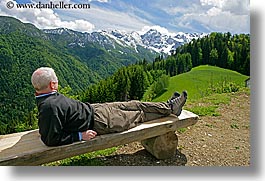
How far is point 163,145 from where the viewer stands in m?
2.92

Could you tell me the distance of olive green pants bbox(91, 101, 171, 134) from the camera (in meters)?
2.56

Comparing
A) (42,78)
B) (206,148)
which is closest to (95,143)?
(42,78)

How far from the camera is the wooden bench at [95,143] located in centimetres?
226

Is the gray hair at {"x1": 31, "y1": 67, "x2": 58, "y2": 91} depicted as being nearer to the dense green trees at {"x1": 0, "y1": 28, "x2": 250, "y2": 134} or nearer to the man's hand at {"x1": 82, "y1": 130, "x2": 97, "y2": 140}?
the man's hand at {"x1": 82, "y1": 130, "x2": 97, "y2": 140}

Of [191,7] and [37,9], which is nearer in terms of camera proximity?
[37,9]

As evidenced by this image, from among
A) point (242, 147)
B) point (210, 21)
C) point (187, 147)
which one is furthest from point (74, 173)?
point (210, 21)

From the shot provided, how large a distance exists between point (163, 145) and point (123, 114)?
525 millimetres

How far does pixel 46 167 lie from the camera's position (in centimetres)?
292

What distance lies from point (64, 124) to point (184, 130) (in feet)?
5.74

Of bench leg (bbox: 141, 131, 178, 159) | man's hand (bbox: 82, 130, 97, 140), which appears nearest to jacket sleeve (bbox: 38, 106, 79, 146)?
man's hand (bbox: 82, 130, 97, 140)

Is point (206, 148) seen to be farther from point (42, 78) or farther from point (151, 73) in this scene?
point (151, 73)

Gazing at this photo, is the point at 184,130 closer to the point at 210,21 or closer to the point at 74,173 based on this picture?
the point at 74,173

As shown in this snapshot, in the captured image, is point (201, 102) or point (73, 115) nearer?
point (73, 115)

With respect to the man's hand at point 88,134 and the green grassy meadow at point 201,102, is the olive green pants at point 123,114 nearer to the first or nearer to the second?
the man's hand at point 88,134
